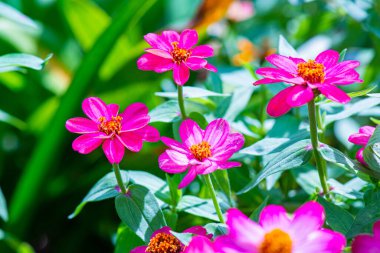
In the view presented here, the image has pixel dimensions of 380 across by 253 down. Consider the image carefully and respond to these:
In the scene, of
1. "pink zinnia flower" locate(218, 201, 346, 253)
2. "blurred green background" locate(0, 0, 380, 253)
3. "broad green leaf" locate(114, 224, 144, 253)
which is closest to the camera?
"pink zinnia flower" locate(218, 201, 346, 253)

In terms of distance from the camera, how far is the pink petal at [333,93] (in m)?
0.48

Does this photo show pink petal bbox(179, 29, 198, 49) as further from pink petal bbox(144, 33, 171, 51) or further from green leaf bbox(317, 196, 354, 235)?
green leaf bbox(317, 196, 354, 235)

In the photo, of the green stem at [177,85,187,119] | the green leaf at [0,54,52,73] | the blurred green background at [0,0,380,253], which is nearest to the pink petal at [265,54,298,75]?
the green stem at [177,85,187,119]

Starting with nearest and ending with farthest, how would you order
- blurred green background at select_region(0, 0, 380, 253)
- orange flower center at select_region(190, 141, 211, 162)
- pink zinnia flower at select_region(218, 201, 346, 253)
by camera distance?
pink zinnia flower at select_region(218, 201, 346, 253) < orange flower center at select_region(190, 141, 211, 162) < blurred green background at select_region(0, 0, 380, 253)

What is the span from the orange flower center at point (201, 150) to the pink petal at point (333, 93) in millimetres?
102

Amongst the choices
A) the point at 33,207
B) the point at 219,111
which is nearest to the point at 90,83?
the point at 33,207

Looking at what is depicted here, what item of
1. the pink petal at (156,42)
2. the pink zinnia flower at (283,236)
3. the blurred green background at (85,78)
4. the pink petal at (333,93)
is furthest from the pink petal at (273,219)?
the blurred green background at (85,78)

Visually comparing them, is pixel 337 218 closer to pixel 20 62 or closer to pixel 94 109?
pixel 94 109

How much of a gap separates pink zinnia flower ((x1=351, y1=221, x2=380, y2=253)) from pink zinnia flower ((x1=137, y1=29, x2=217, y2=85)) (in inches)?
8.1

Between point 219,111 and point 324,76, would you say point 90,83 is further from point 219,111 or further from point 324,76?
point 324,76

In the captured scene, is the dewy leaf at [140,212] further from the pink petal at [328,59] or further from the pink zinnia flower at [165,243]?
the pink petal at [328,59]

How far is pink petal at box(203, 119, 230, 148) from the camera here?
52 centimetres

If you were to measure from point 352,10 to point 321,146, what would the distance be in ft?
1.60

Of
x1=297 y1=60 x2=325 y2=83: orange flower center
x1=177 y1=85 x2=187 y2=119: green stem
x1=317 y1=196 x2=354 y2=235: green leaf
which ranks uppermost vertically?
x1=177 y1=85 x2=187 y2=119: green stem
